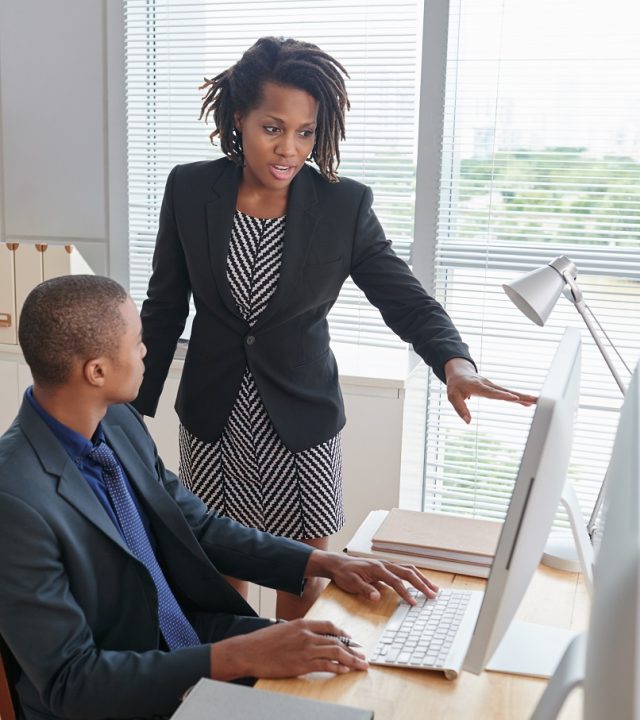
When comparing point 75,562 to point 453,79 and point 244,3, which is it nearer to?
point 453,79

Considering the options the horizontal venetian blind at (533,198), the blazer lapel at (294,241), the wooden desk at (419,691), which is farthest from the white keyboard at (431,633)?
the horizontal venetian blind at (533,198)

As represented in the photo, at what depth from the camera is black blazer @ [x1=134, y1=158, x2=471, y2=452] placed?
1934mm

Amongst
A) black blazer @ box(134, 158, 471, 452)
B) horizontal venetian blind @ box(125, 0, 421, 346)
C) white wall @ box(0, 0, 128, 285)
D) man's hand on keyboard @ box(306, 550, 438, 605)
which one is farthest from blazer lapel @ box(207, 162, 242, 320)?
white wall @ box(0, 0, 128, 285)

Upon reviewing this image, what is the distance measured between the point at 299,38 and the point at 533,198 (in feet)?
3.17

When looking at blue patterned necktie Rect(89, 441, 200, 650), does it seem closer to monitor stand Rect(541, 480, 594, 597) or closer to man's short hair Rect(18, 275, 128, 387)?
man's short hair Rect(18, 275, 128, 387)

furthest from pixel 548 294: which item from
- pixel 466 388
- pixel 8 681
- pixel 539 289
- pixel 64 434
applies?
pixel 8 681

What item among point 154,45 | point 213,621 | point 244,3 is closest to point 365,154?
point 244,3

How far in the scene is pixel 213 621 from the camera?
5.04 ft

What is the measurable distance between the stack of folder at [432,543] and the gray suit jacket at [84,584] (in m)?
0.13

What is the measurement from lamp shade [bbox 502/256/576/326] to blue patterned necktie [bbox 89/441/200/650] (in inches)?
27.9

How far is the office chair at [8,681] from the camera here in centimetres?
125

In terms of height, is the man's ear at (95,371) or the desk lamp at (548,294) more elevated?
the desk lamp at (548,294)

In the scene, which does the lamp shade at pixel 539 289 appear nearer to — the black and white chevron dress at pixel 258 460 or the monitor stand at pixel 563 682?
the black and white chevron dress at pixel 258 460

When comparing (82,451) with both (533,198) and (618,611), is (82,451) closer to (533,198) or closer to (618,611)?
(618,611)
